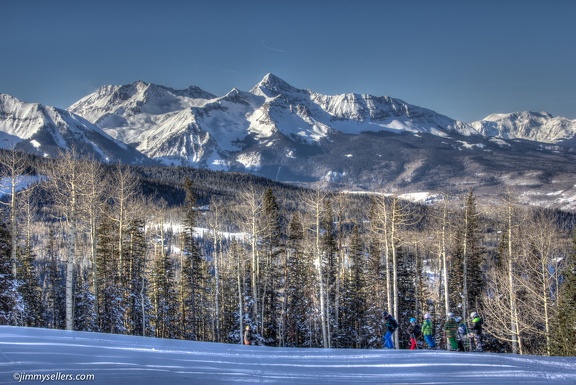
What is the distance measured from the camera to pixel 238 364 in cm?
980

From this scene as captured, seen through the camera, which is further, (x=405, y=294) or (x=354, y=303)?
(x=354, y=303)

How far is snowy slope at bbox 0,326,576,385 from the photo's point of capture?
8453mm

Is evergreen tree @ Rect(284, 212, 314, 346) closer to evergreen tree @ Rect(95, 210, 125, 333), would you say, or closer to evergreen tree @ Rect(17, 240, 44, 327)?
evergreen tree @ Rect(95, 210, 125, 333)

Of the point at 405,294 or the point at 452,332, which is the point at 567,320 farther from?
the point at 405,294

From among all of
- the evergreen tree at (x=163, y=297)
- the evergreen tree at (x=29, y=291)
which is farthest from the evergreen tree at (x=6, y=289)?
the evergreen tree at (x=163, y=297)

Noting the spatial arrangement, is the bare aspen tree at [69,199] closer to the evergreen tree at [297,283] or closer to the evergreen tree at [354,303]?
the evergreen tree at [297,283]

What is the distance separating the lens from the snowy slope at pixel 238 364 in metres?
8.45

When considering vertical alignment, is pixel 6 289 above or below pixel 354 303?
above

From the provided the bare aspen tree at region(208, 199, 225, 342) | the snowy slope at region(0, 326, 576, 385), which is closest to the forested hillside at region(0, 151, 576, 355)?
the bare aspen tree at region(208, 199, 225, 342)

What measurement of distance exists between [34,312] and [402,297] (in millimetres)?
28840

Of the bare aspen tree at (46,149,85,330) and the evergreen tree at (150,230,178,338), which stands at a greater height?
the bare aspen tree at (46,149,85,330)

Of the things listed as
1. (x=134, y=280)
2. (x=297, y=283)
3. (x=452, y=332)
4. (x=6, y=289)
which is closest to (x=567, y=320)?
(x=452, y=332)
